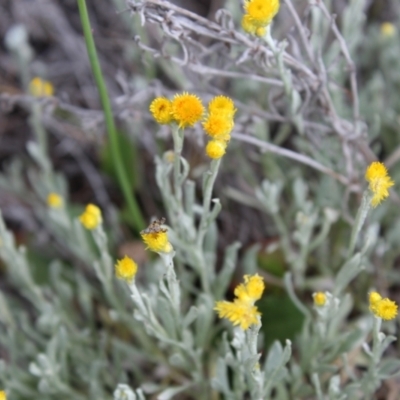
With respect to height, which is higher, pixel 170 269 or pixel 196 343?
pixel 170 269

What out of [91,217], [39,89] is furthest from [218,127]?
[39,89]

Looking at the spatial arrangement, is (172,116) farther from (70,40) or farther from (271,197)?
(70,40)

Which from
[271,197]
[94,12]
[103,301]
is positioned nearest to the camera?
[271,197]

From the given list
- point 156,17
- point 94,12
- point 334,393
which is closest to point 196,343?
point 334,393

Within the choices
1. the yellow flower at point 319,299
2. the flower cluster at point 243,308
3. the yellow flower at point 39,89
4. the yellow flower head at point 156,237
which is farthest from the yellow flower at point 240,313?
the yellow flower at point 39,89

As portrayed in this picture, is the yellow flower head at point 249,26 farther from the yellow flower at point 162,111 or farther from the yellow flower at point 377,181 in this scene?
the yellow flower at point 377,181

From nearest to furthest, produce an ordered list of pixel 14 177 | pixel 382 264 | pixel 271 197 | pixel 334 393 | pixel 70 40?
pixel 334 393 → pixel 271 197 → pixel 382 264 → pixel 14 177 → pixel 70 40

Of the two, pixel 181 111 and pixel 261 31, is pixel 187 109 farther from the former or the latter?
pixel 261 31
